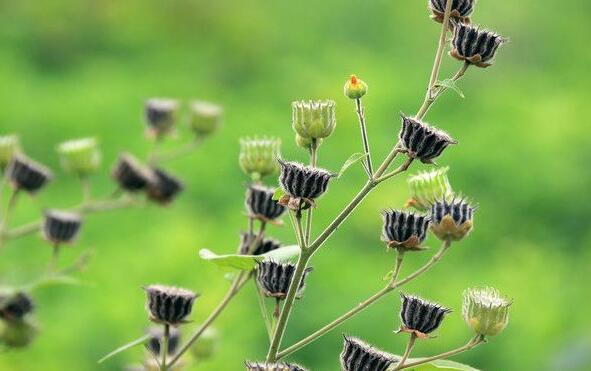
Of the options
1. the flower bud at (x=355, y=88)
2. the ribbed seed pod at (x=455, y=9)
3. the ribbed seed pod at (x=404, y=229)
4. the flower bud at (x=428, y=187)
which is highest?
the ribbed seed pod at (x=455, y=9)

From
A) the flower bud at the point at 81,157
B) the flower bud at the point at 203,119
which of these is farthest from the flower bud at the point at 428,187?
the flower bud at the point at 203,119

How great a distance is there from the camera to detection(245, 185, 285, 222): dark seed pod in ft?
4.19

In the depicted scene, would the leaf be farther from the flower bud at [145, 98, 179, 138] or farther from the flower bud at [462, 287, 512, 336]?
the flower bud at [145, 98, 179, 138]

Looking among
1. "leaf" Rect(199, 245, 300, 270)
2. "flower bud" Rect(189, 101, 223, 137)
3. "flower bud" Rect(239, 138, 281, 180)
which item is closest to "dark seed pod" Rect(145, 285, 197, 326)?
"leaf" Rect(199, 245, 300, 270)

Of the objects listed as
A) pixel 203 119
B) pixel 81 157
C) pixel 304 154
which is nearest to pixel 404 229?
pixel 81 157

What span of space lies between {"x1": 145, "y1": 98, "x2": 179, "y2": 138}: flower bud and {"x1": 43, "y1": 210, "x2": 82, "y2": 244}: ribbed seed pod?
1.16ft

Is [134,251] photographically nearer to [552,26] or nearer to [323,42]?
[323,42]

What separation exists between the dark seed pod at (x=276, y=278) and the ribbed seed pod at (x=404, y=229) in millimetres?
87

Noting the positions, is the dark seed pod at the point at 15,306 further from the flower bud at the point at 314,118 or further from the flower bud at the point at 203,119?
the flower bud at the point at 203,119

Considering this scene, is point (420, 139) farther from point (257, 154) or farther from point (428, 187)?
point (257, 154)

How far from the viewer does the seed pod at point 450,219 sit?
1.19 meters

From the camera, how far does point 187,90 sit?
5988mm

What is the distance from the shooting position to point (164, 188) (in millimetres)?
1934

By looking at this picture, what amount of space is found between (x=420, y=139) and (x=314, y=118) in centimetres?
14
